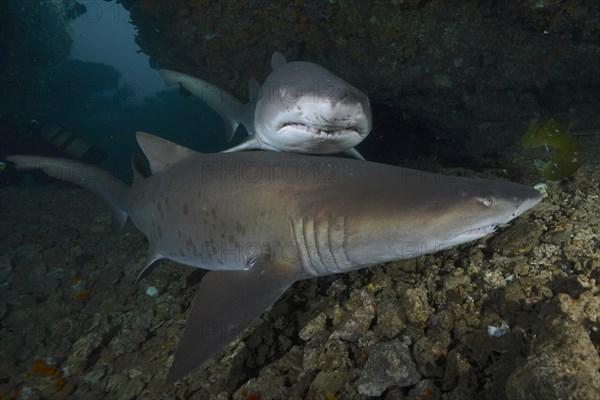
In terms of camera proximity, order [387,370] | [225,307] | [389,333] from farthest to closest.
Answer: [389,333], [225,307], [387,370]

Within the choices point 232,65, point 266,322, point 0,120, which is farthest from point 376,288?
point 0,120

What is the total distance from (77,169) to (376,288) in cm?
417

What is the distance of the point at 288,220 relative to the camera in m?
2.39

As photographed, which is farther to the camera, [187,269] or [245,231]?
[187,269]

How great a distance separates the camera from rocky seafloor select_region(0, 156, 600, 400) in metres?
1.84

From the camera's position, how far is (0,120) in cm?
1305

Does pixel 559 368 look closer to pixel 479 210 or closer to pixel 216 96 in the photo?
pixel 479 210

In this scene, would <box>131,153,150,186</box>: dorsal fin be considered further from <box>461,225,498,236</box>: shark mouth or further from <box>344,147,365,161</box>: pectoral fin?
<box>461,225,498,236</box>: shark mouth

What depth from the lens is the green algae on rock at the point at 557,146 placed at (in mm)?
3508

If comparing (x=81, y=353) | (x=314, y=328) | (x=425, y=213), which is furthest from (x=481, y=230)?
(x=81, y=353)

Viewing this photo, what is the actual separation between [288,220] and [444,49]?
5078 mm

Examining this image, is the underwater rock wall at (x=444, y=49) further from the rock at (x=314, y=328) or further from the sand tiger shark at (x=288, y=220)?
the rock at (x=314, y=328)

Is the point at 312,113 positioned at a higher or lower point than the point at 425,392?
higher

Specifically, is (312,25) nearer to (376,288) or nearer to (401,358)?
(376,288)
